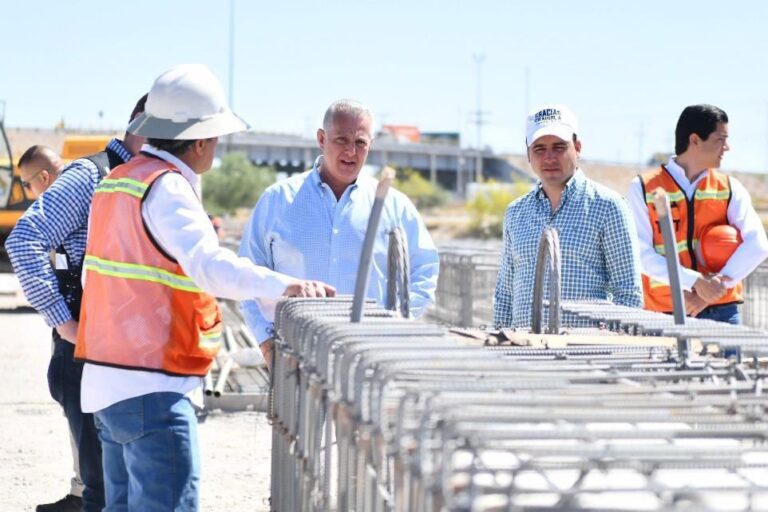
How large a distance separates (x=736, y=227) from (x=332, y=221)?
2.28 m

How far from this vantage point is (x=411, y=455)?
3021mm

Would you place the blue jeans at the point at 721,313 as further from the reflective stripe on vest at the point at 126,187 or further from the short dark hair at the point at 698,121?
the reflective stripe on vest at the point at 126,187

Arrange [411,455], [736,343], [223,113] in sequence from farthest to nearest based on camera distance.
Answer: [223,113], [736,343], [411,455]

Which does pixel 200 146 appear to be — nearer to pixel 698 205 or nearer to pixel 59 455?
pixel 698 205

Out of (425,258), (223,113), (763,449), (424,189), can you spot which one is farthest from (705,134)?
(424,189)

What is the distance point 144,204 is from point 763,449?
2.28m

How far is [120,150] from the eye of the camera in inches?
234

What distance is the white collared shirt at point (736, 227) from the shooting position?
7254 millimetres

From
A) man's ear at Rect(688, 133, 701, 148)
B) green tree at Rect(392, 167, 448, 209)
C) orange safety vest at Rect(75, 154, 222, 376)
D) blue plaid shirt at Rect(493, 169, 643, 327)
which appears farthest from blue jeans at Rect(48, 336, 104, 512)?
green tree at Rect(392, 167, 448, 209)

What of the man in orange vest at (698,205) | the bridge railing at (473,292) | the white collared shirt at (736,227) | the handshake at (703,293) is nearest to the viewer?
the handshake at (703,293)

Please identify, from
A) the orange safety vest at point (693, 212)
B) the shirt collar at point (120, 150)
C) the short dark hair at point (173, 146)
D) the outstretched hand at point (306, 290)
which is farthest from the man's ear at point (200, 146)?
Result: the orange safety vest at point (693, 212)

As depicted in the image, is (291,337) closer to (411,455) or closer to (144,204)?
(144,204)

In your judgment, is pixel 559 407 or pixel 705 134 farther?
pixel 705 134

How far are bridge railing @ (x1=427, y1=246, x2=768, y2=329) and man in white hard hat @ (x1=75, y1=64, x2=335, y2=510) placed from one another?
10.7 meters
